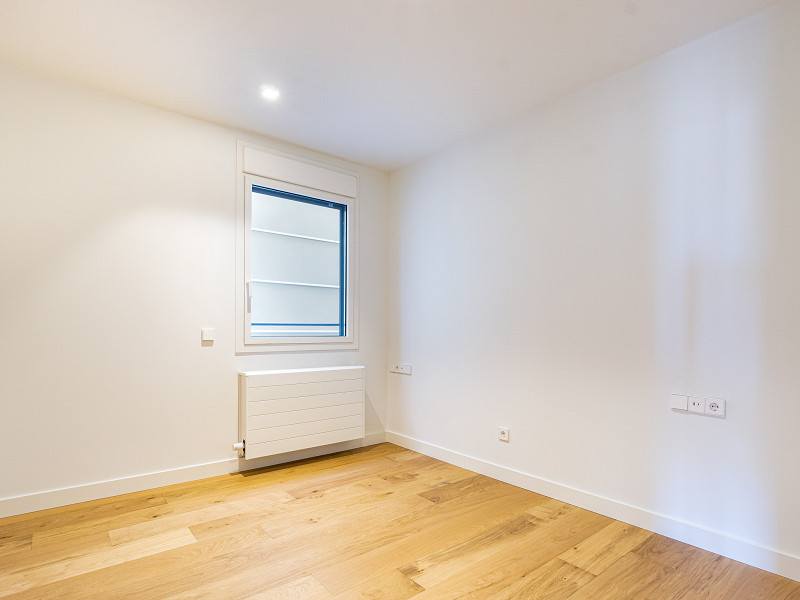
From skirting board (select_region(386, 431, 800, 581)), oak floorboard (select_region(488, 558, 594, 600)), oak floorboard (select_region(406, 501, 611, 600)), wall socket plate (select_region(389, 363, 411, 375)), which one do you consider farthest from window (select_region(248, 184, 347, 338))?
oak floorboard (select_region(488, 558, 594, 600))

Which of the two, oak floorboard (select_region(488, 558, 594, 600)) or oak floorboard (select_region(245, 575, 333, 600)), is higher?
oak floorboard (select_region(245, 575, 333, 600))

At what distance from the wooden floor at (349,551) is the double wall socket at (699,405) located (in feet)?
2.17

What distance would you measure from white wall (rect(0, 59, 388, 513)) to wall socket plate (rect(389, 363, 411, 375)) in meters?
1.17

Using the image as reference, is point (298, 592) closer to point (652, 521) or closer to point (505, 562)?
point (505, 562)

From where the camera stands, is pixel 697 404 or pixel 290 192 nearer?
pixel 697 404

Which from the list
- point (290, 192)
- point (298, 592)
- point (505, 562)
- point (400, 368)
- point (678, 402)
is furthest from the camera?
point (400, 368)

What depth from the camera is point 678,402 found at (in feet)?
7.49

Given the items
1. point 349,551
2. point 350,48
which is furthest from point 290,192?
point 349,551

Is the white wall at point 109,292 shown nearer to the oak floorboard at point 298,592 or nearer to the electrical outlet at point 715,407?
the oak floorboard at point 298,592

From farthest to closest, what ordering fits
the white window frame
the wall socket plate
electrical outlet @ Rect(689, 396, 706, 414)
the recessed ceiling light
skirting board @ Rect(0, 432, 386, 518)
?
the wall socket plate → the white window frame → the recessed ceiling light → skirting board @ Rect(0, 432, 386, 518) → electrical outlet @ Rect(689, 396, 706, 414)

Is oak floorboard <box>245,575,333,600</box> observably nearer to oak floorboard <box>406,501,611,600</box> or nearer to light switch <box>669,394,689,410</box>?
oak floorboard <box>406,501,611,600</box>

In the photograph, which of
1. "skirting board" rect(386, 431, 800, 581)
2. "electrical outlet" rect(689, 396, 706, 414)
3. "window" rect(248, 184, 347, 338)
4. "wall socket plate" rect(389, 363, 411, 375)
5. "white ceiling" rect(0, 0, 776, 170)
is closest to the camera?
"skirting board" rect(386, 431, 800, 581)

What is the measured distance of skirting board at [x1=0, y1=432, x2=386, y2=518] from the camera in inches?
98.6

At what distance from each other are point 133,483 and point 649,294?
129 inches
